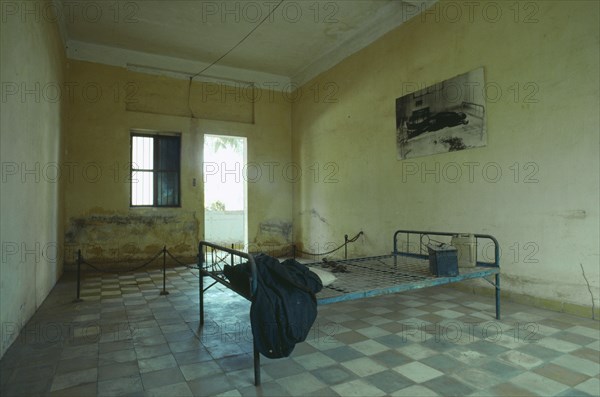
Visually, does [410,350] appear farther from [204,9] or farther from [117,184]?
[117,184]

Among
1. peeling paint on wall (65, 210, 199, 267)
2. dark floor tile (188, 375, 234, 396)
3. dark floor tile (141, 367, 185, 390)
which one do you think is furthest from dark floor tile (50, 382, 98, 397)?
peeling paint on wall (65, 210, 199, 267)

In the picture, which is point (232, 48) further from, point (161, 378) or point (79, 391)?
point (79, 391)

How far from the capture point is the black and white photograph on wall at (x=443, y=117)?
4730 millimetres

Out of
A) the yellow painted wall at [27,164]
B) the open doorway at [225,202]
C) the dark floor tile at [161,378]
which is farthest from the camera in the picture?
the open doorway at [225,202]

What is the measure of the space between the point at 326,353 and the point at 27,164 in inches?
137

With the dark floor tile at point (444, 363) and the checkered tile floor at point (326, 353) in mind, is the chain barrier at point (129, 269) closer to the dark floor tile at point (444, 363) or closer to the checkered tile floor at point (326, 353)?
the checkered tile floor at point (326, 353)

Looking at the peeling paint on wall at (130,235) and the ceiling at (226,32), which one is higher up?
the ceiling at (226,32)

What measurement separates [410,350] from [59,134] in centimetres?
611

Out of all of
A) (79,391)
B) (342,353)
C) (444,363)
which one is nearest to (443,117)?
(444,363)

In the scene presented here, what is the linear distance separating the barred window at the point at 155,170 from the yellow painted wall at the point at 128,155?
0.20 metres

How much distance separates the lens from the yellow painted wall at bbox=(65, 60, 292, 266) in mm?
6926

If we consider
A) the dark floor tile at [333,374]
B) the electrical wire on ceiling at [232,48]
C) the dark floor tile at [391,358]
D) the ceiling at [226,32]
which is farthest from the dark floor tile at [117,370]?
the electrical wire on ceiling at [232,48]

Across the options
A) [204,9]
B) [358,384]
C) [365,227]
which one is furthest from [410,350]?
[204,9]

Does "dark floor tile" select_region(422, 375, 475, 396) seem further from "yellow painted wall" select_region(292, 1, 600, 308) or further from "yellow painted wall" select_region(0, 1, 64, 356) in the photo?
"yellow painted wall" select_region(0, 1, 64, 356)
